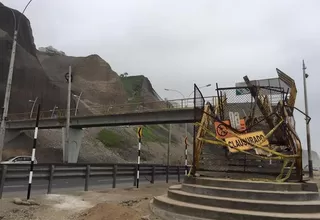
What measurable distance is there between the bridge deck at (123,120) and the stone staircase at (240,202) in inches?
962

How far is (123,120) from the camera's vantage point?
1801 inches

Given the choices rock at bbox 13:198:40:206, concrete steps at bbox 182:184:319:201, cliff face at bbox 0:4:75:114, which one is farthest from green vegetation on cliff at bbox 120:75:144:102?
concrete steps at bbox 182:184:319:201

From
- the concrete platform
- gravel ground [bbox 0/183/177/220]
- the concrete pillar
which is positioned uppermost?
the concrete pillar

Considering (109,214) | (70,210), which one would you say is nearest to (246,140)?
(109,214)

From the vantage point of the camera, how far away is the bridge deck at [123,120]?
1543 inches

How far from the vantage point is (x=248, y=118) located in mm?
14484

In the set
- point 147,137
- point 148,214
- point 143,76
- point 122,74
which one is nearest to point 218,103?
point 148,214

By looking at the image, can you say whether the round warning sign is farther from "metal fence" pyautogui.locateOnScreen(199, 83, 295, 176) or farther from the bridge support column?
the bridge support column

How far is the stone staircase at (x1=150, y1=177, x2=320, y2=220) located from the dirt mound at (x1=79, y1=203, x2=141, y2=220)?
0.79 m

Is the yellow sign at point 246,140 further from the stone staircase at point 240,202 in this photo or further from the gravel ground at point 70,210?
the gravel ground at point 70,210

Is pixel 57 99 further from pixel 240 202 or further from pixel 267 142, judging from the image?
pixel 240 202

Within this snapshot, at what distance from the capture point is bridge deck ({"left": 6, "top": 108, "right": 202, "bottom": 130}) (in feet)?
129

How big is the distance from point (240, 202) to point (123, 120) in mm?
38662

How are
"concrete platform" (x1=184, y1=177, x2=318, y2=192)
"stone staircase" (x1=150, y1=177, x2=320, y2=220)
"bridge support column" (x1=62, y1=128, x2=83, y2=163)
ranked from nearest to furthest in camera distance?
"stone staircase" (x1=150, y1=177, x2=320, y2=220), "concrete platform" (x1=184, y1=177, x2=318, y2=192), "bridge support column" (x1=62, y1=128, x2=83, y2=163)
